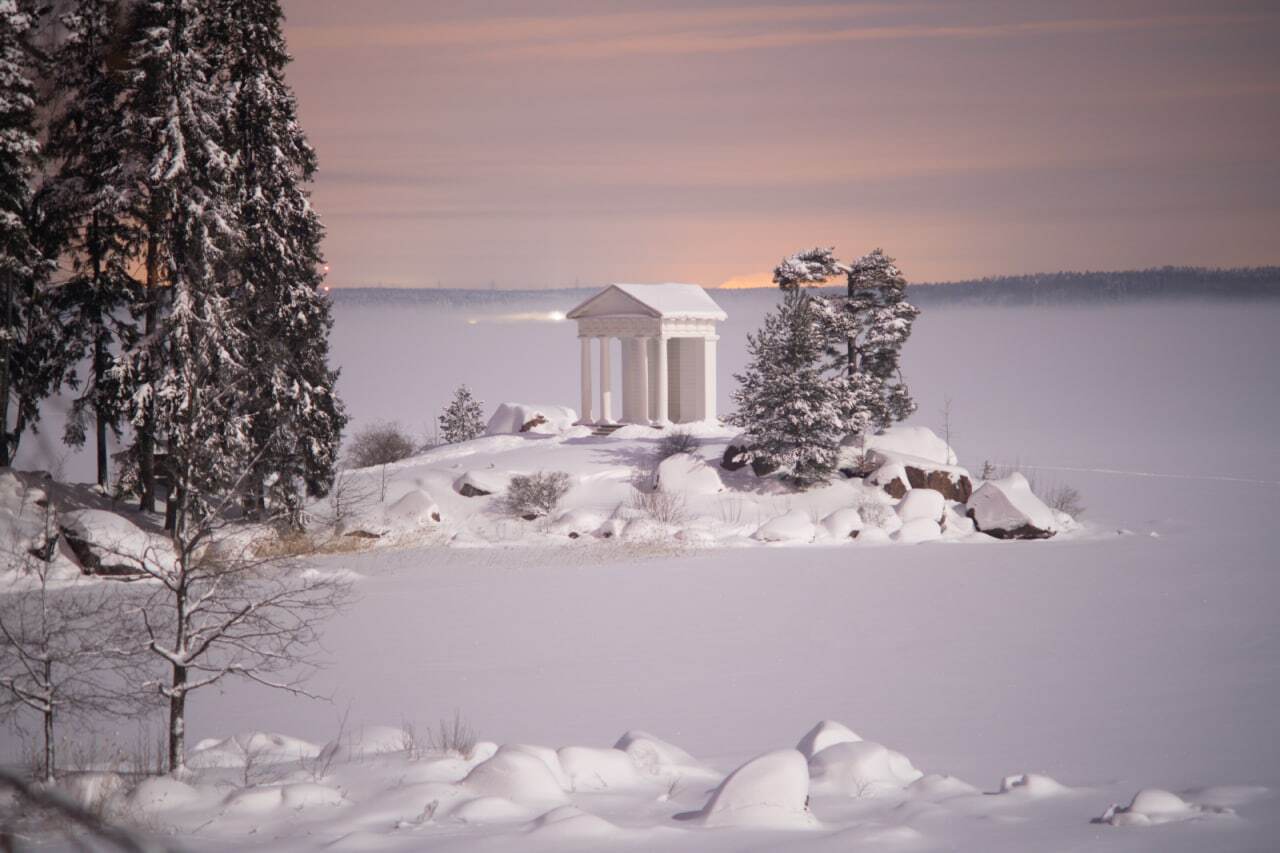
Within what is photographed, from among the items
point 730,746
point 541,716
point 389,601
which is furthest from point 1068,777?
point 389,601

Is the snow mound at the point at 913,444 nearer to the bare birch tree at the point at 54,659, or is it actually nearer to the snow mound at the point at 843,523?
the snow mound at the point at 843,523

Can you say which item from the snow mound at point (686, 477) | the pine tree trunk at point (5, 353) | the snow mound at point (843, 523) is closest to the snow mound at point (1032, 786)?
the snow mound at point (843, 523)

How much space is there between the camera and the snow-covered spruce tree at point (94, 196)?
25.5 metres

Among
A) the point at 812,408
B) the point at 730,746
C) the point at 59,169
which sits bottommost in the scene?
the point at 730,746

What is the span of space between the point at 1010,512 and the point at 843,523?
518 cm

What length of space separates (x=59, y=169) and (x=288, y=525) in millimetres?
10879

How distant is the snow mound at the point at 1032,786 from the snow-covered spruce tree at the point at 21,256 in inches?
803

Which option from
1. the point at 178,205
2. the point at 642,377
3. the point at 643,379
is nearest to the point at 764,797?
the point at 178,205

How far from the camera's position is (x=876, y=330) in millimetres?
36344

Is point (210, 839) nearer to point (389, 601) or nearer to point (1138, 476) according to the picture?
point (389, 601)

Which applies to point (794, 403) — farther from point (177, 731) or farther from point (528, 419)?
point (177, 731)

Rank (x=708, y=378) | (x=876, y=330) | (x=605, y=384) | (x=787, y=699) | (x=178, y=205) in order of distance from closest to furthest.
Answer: (x=787, y=699) < (x=178, y=205) < (x=876, y=330) < (x=605, y=384) < (x=708, y=378)

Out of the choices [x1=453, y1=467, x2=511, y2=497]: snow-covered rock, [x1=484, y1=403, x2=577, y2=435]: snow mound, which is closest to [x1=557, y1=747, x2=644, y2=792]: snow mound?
[x1=453, y1=467, x2=511, y2=497]: snow-covered rock

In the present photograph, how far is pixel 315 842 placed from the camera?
888cm
